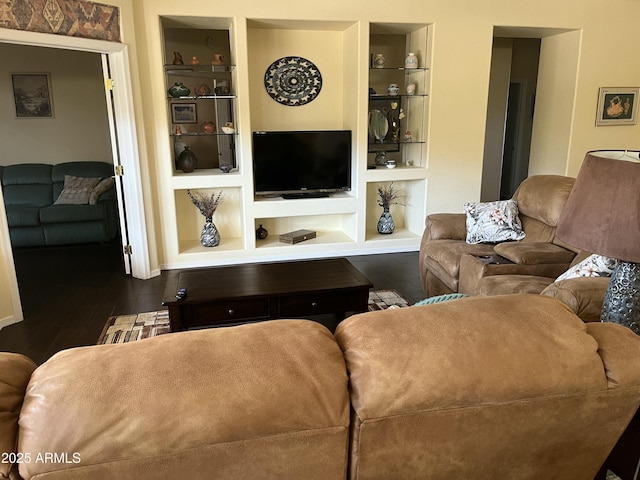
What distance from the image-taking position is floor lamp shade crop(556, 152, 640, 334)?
4.80 feet

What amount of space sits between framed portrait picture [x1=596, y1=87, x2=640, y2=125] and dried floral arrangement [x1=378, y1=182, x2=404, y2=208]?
2.41m

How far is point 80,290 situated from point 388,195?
3.37 meters

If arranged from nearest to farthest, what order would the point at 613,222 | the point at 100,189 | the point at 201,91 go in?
the point at 613,222
the point at 201,91
the point at 100,189

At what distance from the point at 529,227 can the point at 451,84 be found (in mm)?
2001

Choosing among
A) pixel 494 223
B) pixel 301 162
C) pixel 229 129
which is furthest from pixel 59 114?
pixel 494 223

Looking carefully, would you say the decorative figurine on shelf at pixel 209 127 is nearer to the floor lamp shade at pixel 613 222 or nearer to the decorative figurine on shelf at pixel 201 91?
the decorative figurine on shelf at pixel 201 91

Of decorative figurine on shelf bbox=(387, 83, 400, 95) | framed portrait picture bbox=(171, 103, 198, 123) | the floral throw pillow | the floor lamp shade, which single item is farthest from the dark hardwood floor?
the floor lamp shade

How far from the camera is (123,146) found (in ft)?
14.4

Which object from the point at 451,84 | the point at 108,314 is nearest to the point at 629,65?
the point at 451,84

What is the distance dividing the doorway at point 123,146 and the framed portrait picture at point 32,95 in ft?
9.77

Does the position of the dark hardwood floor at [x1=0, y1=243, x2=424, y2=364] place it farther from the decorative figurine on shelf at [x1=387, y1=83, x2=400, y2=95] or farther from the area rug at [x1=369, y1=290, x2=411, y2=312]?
the decorative figurine on shelf at [x1=387, y1=83, x2=400, y2=95]

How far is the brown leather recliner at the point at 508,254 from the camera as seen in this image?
3.11m

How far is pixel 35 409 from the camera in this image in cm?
88

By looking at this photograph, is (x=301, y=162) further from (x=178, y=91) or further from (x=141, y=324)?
(x=141, y=324)
